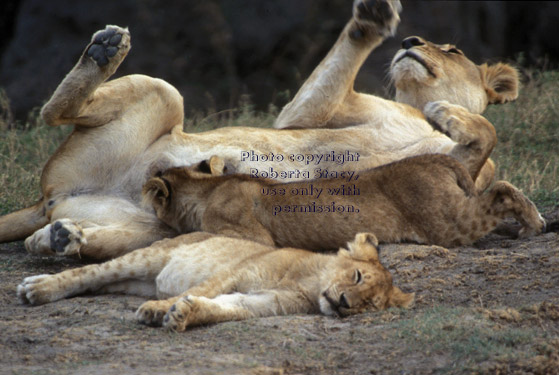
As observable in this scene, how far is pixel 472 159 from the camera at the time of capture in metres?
5.41

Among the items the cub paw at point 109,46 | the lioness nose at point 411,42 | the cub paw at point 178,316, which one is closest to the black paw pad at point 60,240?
the cub paw at point 109,46

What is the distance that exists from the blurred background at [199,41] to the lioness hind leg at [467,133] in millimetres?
4690

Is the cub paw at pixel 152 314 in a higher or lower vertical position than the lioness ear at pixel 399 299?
lower

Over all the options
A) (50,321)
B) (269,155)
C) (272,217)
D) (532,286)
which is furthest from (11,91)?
(532,286)

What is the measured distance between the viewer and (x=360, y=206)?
4879mm

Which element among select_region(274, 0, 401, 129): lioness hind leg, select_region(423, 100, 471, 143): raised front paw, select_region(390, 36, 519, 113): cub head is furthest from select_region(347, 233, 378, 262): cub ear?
select_region(390, 36, 519, 113): cub head

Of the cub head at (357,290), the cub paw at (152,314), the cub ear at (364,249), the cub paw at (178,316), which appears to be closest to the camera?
the cub paw at (178,316)

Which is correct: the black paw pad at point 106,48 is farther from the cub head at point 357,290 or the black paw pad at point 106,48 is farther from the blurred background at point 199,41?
the blurred background at point 199,41

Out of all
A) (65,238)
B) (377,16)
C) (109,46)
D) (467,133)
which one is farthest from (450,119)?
(65,238)

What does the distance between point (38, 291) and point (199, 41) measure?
21.8ft

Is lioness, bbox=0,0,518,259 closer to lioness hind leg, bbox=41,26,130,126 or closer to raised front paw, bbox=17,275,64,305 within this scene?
lioness hind leg, bbox=41,26,130,126

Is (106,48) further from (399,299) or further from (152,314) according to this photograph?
(399,299)

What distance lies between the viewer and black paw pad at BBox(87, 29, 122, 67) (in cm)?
537

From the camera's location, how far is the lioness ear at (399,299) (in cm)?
386
